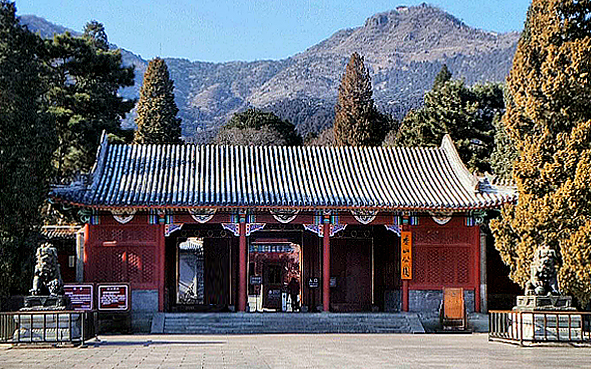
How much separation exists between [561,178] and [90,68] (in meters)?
27.8

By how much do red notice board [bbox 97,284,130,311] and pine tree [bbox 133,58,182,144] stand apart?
99.4 feet

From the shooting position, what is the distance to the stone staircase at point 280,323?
22.5 meters

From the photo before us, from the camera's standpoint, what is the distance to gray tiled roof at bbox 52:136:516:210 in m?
23.3

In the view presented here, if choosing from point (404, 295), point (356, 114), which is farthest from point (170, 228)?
point (356, 114)

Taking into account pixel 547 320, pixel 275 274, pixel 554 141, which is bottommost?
pixel 547 320

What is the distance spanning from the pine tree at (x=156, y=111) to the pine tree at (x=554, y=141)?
35.1 metres

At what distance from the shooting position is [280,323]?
2284 cm

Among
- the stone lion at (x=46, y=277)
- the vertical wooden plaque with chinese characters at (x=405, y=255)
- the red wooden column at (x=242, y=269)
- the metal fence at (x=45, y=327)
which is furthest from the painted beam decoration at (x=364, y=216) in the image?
the stone lion at (x=46, y=277)

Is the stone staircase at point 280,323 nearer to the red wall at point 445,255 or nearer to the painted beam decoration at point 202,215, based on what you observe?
the red wall at point 445,255

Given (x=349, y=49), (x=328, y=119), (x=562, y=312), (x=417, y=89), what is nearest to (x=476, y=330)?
(x=562, y=312)

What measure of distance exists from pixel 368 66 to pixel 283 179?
109827mm

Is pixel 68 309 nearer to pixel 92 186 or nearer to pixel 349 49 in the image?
pixel 92 186

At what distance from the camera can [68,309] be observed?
18062 millimetres

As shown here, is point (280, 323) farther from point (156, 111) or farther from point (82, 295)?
point (156, 111)
